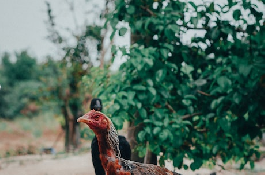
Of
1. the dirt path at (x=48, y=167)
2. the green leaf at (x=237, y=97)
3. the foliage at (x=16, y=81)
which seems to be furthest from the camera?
the foliage at (x=16, y=81)

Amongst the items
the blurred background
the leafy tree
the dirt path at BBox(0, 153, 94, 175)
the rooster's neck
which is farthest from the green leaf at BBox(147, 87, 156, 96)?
the leafy tree

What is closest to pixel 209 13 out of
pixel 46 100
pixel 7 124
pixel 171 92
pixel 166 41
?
pixel 166 41

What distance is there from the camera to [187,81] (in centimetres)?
439

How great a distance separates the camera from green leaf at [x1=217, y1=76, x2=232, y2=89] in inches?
146

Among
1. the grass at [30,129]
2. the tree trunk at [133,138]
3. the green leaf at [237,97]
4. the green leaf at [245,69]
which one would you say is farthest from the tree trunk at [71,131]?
the green leaf at [245,69]

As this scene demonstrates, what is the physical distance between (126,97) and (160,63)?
532mm

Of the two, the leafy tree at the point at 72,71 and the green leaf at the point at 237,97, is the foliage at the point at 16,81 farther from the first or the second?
the green leaf at the point at 237,97

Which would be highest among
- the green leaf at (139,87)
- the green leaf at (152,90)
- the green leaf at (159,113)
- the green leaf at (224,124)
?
the green leaf at (139,87)

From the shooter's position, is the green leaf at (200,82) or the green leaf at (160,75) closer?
the green leaf at (160,75)

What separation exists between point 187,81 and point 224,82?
28.4 inches

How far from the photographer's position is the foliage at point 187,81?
3.74m

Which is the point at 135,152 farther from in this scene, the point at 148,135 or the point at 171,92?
the point at 171,92

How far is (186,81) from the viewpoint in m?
4.38

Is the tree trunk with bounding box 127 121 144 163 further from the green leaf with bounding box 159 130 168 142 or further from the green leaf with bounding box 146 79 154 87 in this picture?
the green leaf with bounding box 146 79 154 87
